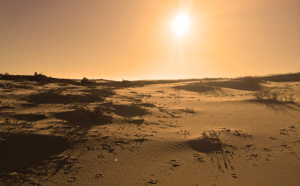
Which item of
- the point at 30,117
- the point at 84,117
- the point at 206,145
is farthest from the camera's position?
the point at 84,117

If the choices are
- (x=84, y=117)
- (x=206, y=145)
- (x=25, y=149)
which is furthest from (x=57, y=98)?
(x=206, y=145)

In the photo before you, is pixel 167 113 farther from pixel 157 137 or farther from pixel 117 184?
pixel 117 184

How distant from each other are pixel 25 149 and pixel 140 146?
194cm

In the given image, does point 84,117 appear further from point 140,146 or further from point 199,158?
point 199,158

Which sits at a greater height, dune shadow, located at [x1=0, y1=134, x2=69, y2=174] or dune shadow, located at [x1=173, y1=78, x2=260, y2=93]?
dune shadow, located at [x1=173, y1=78, x2=260, y2=93]

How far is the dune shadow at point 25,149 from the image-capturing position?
2.94m

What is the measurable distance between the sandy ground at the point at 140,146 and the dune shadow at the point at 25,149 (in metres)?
0.01

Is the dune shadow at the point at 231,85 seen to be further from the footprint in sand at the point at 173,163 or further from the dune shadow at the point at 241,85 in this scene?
the footprint in sand at the point at 173,163

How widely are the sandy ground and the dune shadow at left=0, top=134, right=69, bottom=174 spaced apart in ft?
0.04

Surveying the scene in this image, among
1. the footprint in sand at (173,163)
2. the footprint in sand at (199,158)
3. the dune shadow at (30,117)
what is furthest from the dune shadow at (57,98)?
the footprint in sand at (199,158)

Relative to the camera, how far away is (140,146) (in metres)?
3.71

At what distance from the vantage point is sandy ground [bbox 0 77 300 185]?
9.03ft

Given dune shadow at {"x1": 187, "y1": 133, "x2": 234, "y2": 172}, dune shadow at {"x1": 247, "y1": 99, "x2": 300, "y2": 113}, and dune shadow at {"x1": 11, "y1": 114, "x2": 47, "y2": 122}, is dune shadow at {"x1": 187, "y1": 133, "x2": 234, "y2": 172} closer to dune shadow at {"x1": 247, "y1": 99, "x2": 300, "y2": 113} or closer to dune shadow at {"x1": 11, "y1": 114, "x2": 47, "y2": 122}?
dune shadow at {"x1": 11, "y1": 114, "x2": 47, "y2": 122}

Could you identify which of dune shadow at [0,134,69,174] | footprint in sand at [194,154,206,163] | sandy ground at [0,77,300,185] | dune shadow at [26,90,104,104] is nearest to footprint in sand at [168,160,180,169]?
sandy ground at [0,77,300,185]
